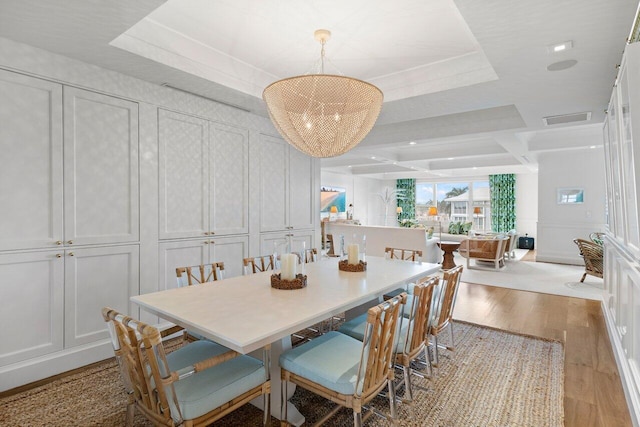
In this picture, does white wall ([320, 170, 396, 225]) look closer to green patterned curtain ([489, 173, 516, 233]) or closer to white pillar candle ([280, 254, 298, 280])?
green patterned curtain ([489, 173, 516, 233])

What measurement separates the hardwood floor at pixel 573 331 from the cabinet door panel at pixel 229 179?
9.49 ft

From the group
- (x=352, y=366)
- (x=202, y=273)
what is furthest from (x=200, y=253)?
(x=352, y=366)

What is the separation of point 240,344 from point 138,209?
222 cm

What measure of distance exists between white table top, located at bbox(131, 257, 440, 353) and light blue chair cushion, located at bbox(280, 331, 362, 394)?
0.77 ft

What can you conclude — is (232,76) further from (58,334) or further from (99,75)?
(58,334)

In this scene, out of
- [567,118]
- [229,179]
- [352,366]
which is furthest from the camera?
[567,118]

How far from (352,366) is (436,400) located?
0.91 metres

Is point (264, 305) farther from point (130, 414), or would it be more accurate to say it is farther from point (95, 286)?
point (95, 286)

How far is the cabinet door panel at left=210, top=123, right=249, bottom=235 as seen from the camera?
3.68m

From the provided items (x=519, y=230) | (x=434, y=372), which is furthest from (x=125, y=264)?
(x=519, y=230)

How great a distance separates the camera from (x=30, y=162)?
8.14 feet

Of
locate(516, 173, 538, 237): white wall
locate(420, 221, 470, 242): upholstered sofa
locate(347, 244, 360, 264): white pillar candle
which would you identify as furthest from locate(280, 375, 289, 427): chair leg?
locate(516, 173, 538, 237): white wall

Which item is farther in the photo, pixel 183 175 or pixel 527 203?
pixel 527 203

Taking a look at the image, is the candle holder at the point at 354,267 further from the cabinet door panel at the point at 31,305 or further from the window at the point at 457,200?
the window at the point at 457,200
